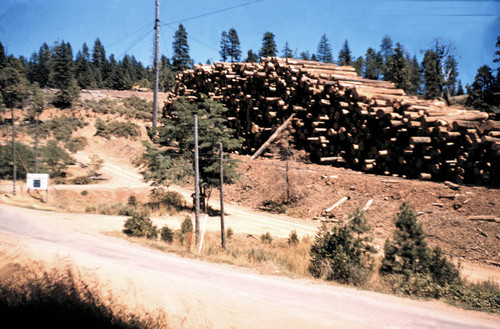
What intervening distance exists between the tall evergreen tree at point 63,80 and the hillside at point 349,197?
24737mm

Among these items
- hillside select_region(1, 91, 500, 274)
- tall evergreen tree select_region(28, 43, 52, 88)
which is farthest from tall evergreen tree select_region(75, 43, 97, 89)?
hillside select_region(1, 91, 500, 274)

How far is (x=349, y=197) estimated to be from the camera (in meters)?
15.2

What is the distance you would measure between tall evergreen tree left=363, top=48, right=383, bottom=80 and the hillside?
67.5m

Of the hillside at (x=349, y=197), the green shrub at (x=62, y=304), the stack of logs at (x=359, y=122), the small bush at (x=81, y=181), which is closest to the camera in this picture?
the green shrub at (x=62, y=304)

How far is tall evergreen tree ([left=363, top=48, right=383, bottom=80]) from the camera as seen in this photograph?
78188 mm

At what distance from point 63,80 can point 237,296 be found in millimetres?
54161

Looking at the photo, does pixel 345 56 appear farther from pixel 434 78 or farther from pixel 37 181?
pixel 37 181

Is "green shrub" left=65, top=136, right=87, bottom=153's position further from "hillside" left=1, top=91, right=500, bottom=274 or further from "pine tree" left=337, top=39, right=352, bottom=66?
"pine tree" left=337, top=39, right=352, bottom=66

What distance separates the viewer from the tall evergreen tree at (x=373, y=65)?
78.2 m

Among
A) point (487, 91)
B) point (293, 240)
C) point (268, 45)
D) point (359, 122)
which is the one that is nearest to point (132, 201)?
point (293, 240)

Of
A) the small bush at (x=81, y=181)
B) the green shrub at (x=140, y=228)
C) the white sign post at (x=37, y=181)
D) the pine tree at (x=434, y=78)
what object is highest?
the pine tree at (x=434, y=78)

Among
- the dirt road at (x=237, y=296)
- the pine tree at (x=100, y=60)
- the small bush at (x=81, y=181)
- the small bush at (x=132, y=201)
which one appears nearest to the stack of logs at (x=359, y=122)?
the dirt road at (x=237, y=296)

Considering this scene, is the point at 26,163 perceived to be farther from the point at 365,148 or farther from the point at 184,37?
the point at 184,37

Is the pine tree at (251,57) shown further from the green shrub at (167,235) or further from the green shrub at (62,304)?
the green shrub at (62,304)
